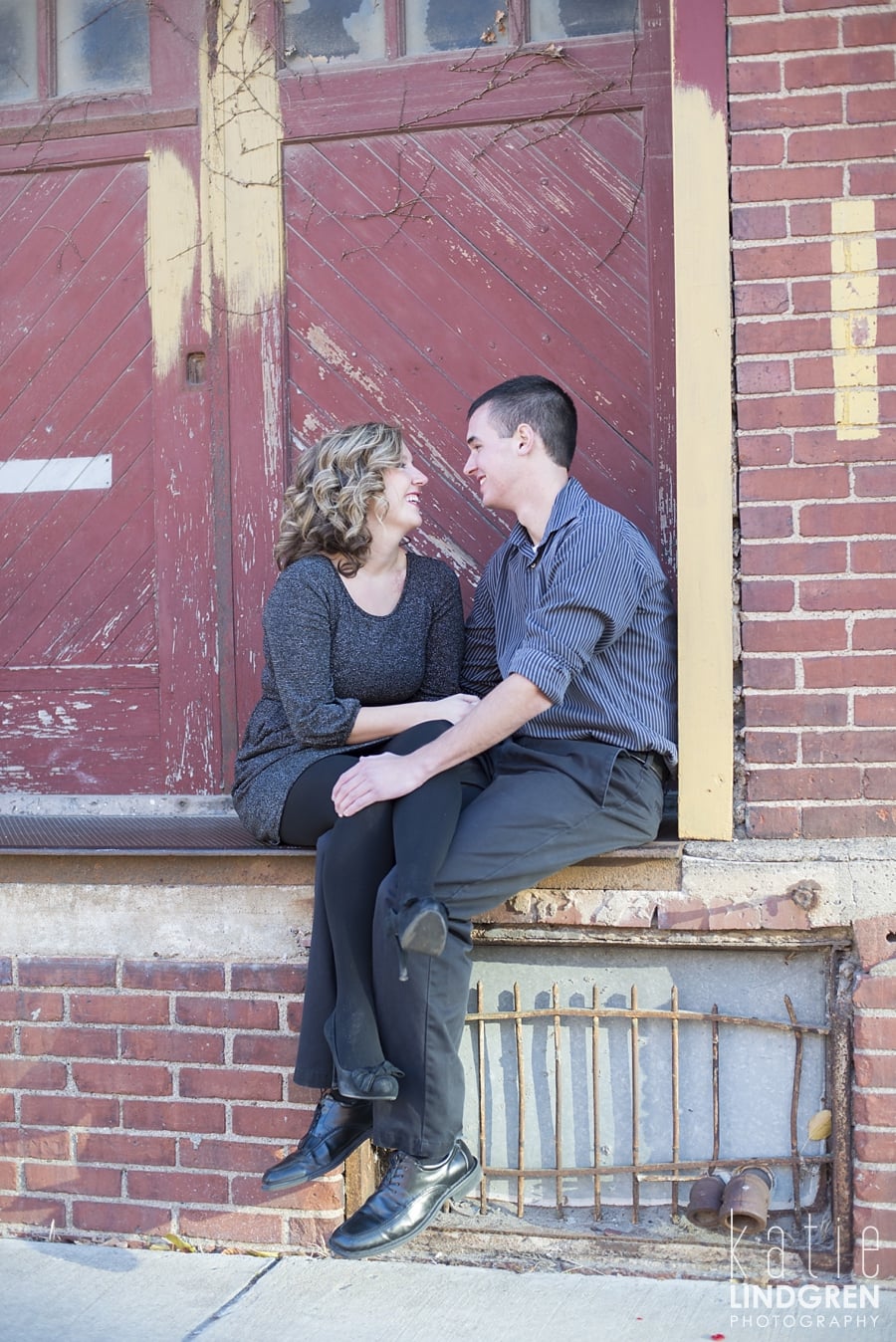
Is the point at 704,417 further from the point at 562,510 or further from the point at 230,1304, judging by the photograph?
the point at 230,1304

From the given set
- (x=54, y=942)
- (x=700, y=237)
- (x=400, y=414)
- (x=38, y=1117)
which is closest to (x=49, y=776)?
(x=54, y=942)

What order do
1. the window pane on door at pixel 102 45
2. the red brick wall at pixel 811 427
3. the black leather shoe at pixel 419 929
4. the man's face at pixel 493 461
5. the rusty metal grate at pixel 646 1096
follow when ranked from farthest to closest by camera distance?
1. the window pane on door at pixel 102 45
2. the man's face at pixel 493 461
3. the rusty metal grate at pixel 646 1096
4. the red brick wall at pixel 811 427
5. the black leather shoe at pixel 419 929

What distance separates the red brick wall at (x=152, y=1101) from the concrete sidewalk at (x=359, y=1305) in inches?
5.1

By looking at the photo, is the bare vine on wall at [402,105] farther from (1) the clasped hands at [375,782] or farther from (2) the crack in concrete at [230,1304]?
(2) the crack in concrete at [230,1304]

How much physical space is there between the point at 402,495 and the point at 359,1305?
2.00m

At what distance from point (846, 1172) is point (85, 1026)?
199 centimetres

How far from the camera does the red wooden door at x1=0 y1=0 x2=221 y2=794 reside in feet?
13.0

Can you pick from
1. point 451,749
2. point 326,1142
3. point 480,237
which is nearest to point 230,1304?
point 326,1142

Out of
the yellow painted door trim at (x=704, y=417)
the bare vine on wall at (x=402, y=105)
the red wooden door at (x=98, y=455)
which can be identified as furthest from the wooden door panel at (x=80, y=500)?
the yellow painted door trim at (x=704, y=417)

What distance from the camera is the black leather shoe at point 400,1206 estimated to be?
276 centimetres

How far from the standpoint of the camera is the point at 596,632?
3.06m

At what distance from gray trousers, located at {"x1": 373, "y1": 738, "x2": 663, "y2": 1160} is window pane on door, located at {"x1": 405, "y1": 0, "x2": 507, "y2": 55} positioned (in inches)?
82.8

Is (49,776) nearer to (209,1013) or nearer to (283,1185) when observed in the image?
(209,1013)

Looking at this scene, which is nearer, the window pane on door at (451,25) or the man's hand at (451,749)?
the man's hand at (451,749)
